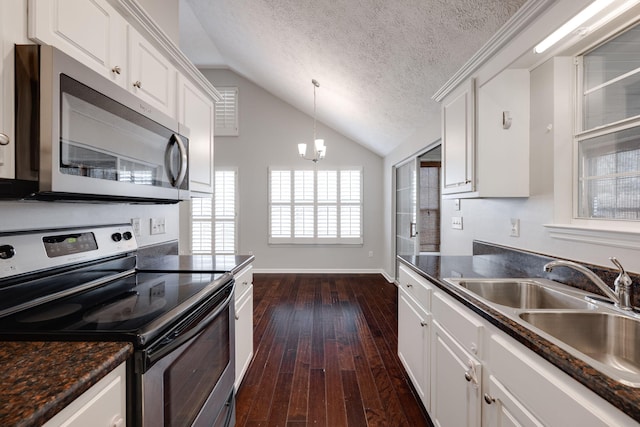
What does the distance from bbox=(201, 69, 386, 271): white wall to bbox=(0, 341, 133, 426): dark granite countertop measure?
4946 millimetres

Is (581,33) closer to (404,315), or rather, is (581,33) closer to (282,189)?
(404,315)

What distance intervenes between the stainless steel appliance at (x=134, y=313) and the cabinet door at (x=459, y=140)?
157 cm

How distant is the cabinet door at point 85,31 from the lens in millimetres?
938

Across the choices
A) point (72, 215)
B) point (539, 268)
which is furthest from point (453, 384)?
point (72, 215)

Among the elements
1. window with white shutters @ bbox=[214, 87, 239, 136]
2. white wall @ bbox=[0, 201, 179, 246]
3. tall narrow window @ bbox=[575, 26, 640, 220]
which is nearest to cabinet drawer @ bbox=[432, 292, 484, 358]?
tall narrow window @ bbox=[575, 26, 640, 220]

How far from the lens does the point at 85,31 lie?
1.14m

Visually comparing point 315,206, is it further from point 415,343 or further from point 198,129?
point 415,343

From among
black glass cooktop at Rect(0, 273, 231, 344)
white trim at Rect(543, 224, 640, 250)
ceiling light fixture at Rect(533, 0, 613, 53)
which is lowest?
black glass cooktop at Rect(0, 273, 231, 344)

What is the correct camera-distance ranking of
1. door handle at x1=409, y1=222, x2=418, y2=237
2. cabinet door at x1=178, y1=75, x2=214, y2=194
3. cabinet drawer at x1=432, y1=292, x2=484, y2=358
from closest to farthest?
cabinet drawer at x1=432, y1=292, x2=484, y2=358 → cabinet door at x1=178, y1=75, x2=214, y2=194 → door handle at x1=409, y1=222, x2=418, y2=237

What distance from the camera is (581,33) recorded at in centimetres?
133

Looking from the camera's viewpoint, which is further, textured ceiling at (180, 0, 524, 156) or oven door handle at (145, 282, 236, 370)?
textured ceiling at (180, 0, 524, 156)

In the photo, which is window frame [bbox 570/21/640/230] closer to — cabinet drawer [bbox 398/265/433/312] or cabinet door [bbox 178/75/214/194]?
cabinet drawer [bbox 398/265/433/312]

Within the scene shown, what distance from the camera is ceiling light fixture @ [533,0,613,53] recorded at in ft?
3.60

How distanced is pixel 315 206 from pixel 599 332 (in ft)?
15.7
